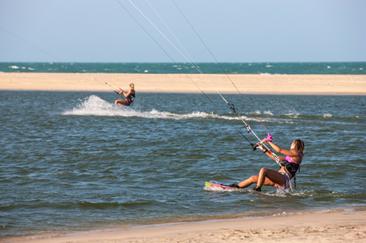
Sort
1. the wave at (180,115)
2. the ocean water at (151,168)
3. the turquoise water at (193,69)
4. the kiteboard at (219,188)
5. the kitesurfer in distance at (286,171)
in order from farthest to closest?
1. the turquoise water at (193,69)
2. the wave at (180,115)
3. the kiteboard at (219,188)
4. the kitesurfer in distance at (286,171)
5. the ocean water at (151,168)

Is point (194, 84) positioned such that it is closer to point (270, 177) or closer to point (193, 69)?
point (193, 69)

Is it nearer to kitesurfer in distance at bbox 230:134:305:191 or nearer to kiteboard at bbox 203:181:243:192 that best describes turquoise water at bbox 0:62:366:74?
kiteboard at bbox 203:181:243:192

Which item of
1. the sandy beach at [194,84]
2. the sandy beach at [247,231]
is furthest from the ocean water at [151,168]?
the sandy beach at [194,84]

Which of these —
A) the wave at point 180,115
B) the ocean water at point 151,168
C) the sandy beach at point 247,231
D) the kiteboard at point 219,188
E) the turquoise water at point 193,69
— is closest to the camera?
the sandy beach at point 247,231

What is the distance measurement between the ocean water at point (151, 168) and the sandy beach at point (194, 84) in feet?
95.7

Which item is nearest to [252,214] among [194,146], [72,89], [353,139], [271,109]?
[194,146]

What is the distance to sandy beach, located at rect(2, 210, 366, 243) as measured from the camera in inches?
391

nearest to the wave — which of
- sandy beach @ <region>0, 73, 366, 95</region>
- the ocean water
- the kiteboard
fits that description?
the ocean water

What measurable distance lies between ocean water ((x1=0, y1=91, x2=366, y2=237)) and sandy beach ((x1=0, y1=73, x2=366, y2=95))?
29.2 m

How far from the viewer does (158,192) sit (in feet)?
49.1

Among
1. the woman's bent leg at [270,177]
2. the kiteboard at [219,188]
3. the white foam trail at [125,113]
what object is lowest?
the white foam trail at [125,113]

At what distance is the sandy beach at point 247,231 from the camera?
9.93 m

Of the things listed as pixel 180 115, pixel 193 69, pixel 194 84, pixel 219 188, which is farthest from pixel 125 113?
pixel 193 69

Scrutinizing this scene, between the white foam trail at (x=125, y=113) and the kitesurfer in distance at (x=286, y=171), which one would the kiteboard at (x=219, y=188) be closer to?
the kitesurfer in distance at (x=286, y=171)
